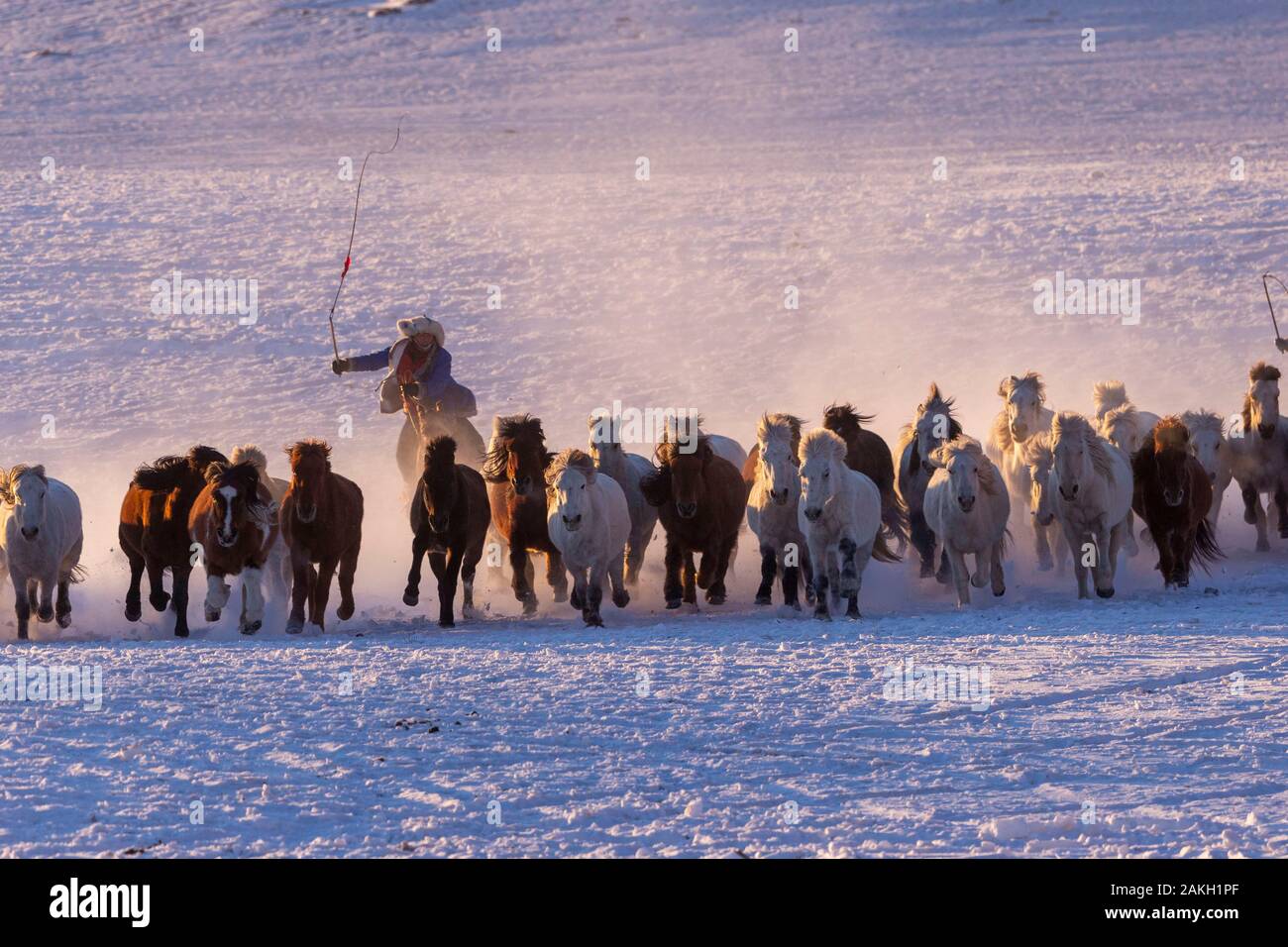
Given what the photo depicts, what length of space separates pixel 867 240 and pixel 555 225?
5264 millimetres

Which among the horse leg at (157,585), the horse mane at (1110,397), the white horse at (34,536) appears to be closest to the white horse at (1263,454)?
the horse mane at (1110,397)

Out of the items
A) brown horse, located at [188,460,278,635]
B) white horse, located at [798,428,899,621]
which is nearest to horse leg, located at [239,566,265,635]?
brown horse, located at [188,460,278,635]

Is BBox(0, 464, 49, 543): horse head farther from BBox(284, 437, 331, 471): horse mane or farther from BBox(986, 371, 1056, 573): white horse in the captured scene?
BBox(986, 371, 1056, 573): white horse

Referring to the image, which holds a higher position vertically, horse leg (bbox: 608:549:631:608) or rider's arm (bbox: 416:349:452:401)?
rider's arm (bbox: 416:349:452:401)

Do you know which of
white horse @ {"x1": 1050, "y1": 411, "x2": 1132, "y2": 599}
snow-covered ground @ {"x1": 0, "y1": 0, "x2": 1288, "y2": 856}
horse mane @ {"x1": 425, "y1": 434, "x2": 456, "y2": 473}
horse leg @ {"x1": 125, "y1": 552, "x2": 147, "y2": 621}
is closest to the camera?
snow-covered ground @ {"x1": 0, "y1": 0, "x2": 1288, "y2": 856}

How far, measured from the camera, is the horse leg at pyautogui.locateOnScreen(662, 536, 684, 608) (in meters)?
13.7

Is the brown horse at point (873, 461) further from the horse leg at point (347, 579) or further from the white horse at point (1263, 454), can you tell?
the horse leg at point (347, 579)

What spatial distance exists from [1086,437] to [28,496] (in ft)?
23.6

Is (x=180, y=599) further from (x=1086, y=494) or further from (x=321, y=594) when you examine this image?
(x=1086, y=494)

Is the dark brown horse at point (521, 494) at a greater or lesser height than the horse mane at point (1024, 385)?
lesser

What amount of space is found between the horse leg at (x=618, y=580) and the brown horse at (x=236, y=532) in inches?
91.7

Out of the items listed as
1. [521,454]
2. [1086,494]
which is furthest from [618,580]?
[1086,494]

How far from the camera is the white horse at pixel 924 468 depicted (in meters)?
14.5

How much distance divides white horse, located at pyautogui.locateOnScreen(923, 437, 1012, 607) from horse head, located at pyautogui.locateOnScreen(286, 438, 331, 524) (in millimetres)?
4171
